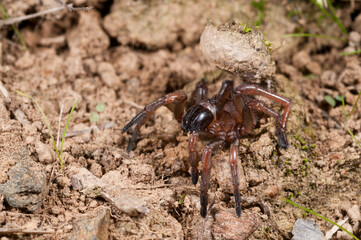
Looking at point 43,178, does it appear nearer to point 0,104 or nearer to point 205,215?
point 0,104

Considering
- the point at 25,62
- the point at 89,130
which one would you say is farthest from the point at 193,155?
the point at 25,62

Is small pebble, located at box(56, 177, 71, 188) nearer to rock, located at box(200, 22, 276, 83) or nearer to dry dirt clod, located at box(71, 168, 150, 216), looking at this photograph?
dry dirt clod, located at box(71, 168, 150, 216)

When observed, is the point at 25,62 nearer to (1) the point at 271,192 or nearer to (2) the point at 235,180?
(2) the point at 235,180

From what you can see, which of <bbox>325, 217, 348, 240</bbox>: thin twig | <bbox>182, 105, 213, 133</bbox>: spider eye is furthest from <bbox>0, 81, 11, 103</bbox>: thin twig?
<bbox>325, 217, 348, 240</bbox>: thin twig

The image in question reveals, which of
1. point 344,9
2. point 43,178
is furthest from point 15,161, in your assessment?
point 344,9

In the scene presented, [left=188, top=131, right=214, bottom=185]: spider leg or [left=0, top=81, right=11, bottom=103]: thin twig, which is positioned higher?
[left=0, top=81, right=11, bottom=103]: thin twig

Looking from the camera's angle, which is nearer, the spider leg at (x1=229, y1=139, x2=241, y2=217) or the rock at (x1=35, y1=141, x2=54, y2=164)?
the spider leg at (x1=229, y1=139, x2=241, y2=217)

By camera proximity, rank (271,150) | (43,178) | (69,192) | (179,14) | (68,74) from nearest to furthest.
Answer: (43,178) < (69,192) < (271,150) < (68,74) < (179,14)
